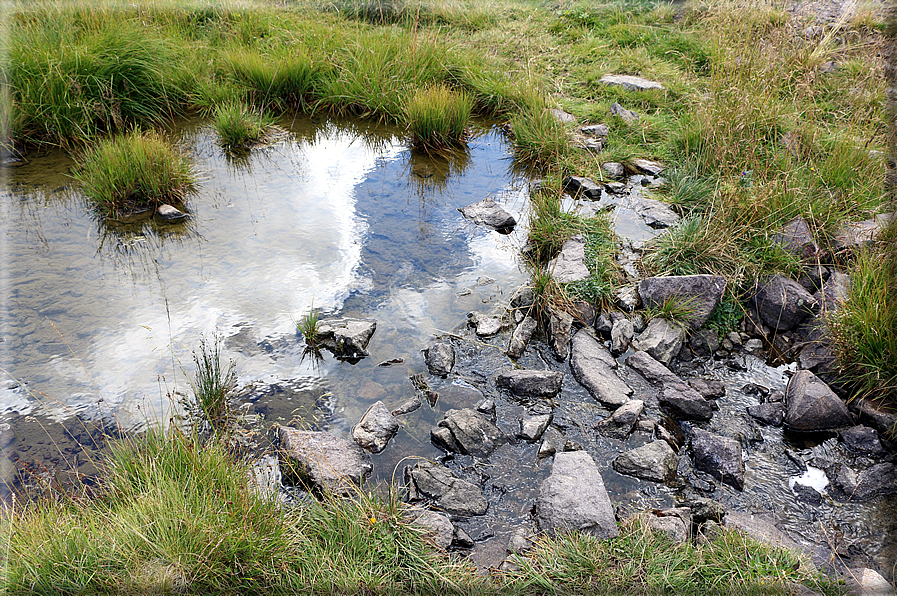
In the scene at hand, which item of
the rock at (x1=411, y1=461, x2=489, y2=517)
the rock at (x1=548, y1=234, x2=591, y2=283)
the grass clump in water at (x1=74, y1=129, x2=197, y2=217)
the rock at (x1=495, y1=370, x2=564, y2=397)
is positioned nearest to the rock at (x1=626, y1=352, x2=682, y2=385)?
the rock at (x1=495, y1=370, x2=564, y2=397)

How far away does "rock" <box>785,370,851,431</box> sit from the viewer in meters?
3.04

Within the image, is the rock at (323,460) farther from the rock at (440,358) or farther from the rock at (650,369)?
the rock at (650,369)

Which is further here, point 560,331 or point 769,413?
point 560,331

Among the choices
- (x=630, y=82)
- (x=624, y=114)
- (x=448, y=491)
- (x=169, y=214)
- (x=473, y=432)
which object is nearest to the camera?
(x=448, y=491)

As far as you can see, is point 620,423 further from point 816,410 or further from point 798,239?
point 798,239

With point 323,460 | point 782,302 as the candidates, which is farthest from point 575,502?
point 782,302

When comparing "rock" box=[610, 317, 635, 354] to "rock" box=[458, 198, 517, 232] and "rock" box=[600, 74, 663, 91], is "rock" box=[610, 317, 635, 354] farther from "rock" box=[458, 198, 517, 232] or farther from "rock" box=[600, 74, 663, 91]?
"rock" box=[600, 74, 663, 91]

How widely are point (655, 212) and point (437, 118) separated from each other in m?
2.74

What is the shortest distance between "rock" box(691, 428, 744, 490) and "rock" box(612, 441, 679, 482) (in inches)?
5.5

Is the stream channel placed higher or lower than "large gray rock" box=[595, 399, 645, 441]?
lower

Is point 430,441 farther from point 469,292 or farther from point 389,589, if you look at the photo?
point 469,292

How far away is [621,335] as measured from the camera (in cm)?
369

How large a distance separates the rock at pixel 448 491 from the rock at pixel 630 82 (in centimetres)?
663

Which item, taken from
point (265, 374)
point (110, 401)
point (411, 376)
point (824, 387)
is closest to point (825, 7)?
point (824, 387)
